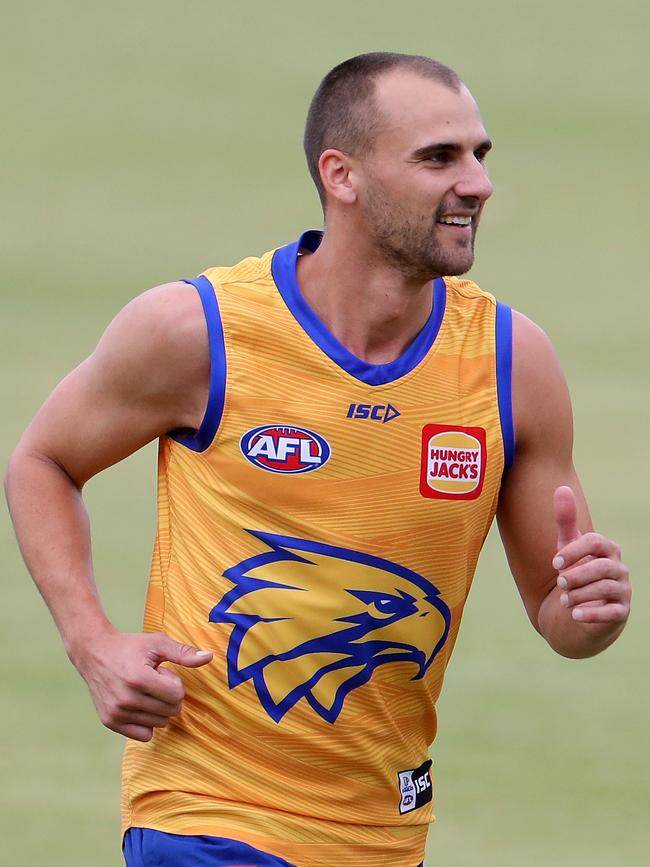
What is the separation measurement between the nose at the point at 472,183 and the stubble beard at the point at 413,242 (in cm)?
5

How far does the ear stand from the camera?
4.18 m

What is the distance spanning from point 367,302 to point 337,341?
11 cm

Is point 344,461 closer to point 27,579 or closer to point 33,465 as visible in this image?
point 33,465

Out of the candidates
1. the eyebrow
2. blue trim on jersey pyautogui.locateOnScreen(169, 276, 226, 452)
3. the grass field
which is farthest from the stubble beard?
the grass field

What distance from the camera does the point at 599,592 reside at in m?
3.76

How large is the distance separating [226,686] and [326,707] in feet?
0.70

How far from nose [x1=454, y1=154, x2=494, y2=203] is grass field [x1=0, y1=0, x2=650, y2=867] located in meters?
3.37

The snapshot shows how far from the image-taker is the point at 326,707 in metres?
4.10

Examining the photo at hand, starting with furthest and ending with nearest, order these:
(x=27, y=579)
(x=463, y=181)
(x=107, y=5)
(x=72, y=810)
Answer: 1. (x=107, y=5)
2. (x=27, y=579)
3. (x=72, y=810)
4. (x=463, y=181)

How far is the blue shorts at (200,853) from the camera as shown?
400cm

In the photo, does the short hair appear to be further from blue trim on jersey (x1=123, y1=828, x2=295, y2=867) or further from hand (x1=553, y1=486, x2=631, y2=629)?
blue trim on jersey (x1=123, y1=828, x2=295, y2=867)

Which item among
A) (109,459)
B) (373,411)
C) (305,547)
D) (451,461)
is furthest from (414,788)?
(109,459)

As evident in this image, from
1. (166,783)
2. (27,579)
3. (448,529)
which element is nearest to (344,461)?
(448,529)

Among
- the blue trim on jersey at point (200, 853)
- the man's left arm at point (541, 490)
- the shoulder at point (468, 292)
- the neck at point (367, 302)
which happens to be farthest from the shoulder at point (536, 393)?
the blue trim on jersey at point (200, 853)
